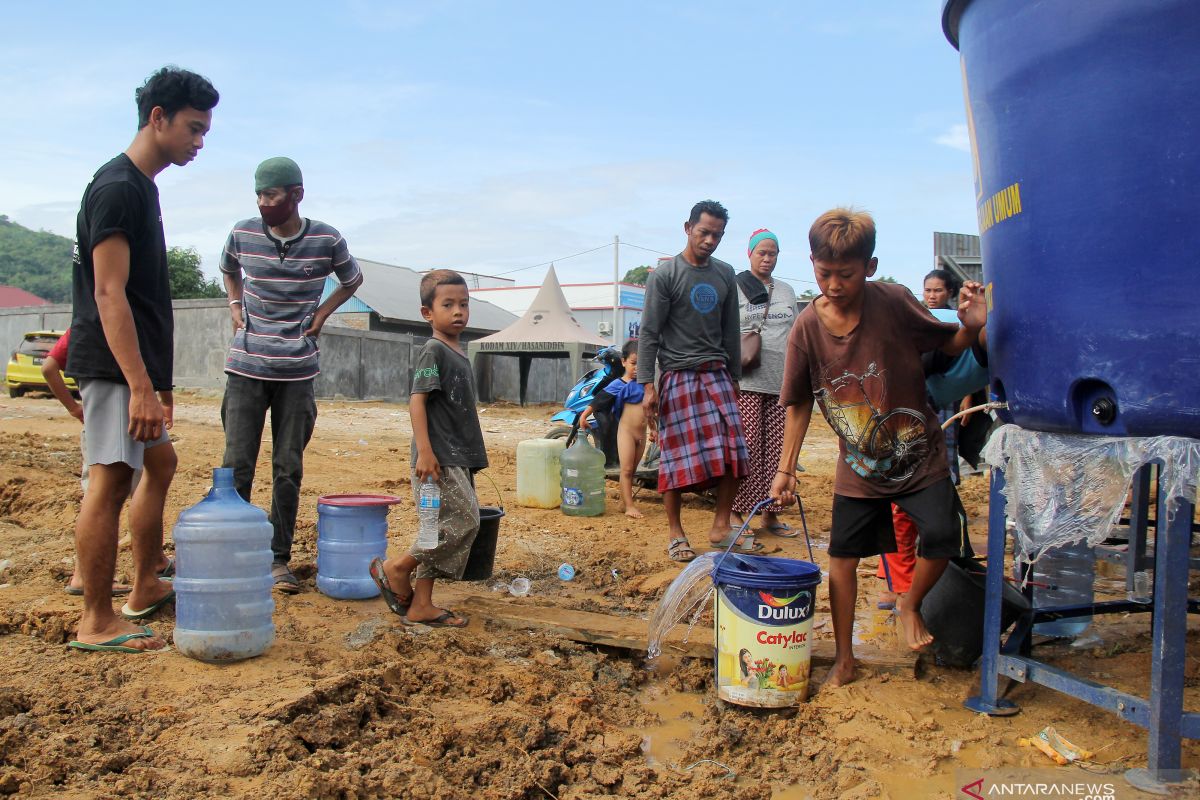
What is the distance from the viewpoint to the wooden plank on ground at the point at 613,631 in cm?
340

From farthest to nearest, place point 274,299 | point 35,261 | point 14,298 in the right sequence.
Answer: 1. point 35,261
2. point 14,298
3. point 274,299

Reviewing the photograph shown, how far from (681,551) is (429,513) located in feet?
6.10

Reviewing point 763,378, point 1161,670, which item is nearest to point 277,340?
point 763,378

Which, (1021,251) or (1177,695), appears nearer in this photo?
(1177,695)

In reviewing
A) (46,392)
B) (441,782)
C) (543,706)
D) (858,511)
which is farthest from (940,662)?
(46,392)

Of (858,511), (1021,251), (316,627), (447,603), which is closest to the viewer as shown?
(1021,251)

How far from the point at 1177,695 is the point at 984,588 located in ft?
2.83

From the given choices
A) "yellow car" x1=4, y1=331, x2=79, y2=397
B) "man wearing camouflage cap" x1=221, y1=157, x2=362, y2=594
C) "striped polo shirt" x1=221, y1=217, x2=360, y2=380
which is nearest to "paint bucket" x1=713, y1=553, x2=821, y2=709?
"man wearing camouflage cap" x1=221, y1=157, x2=362, y2=594

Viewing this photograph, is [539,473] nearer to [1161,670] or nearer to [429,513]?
[429,513]

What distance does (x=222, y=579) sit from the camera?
3141 millimetres

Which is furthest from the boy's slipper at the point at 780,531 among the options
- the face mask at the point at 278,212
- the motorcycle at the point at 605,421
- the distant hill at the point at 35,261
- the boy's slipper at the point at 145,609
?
the distant hill at the point at 35,261

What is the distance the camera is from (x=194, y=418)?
12953mm

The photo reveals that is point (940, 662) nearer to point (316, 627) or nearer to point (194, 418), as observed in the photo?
point (316, 627)

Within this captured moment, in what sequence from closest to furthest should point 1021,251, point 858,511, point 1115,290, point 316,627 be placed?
point 1115,290 < point 1021,251 < point 858,511 < point 316,627
